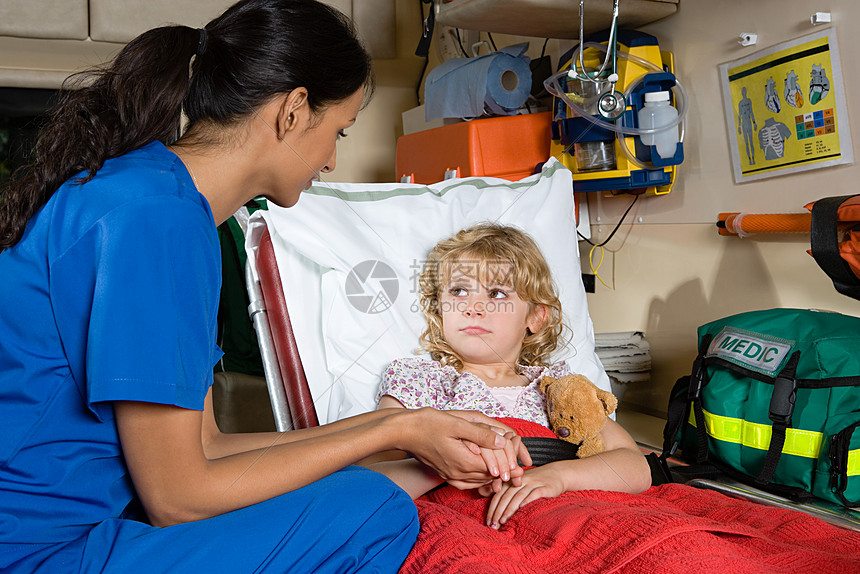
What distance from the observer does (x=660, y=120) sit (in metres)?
1.82

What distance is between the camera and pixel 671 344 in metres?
1.98

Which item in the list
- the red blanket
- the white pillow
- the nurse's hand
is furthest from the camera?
the white pillow

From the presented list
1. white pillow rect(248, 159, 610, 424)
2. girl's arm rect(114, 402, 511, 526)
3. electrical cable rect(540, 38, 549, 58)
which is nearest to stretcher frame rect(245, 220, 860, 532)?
white pillow rect(248, 159, 610, 424)

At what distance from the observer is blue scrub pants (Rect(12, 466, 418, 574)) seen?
0.77m

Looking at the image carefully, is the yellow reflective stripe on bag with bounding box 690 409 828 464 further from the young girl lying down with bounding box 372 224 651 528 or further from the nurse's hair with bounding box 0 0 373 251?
the nurse's hair with bounding box 0 0 373 251

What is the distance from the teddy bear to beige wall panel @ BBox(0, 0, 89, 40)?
2033 millimetres

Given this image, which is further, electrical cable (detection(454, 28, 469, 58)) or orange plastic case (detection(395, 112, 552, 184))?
electrical cable (detection(454, 28, 469, 58))

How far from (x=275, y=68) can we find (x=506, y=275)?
70cm

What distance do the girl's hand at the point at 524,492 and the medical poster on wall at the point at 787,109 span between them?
92cm

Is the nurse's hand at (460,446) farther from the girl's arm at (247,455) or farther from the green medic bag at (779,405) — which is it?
the green medic bag at (779,405)

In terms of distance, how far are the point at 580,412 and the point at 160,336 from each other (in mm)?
768

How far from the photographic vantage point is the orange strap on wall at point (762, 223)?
5.10 ft

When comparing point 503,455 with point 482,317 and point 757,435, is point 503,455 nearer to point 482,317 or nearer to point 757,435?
point 482,317

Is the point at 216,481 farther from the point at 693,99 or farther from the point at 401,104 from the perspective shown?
the point at 401,104
